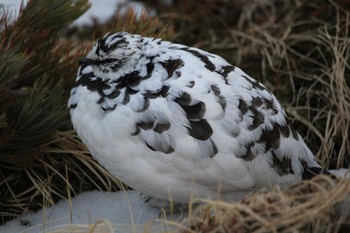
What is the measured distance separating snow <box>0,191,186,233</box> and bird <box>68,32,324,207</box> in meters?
0.26

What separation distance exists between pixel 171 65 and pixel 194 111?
0.18 metres

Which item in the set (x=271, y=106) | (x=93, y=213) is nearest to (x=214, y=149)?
(x=271, y=106)

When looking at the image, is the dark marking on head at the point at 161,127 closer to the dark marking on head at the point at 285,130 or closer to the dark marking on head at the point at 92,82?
the dark marking on head at the point at 92,82

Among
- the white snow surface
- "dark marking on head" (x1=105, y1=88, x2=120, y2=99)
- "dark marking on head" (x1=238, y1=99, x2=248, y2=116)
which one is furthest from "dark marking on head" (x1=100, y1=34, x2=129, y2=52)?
the white snow surface

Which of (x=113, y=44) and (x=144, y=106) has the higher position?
(x=113, y=44)

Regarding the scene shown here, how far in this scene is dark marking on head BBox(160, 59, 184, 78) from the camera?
210 centimetres

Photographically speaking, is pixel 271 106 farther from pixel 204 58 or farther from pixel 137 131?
pixel 137 131

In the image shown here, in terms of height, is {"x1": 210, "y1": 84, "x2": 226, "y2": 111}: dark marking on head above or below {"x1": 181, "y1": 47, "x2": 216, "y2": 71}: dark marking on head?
below

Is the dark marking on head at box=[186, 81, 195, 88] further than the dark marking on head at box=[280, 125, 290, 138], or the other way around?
the dark marking on head at box=[280, 125, 290, 138]

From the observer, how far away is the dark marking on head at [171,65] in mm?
2098

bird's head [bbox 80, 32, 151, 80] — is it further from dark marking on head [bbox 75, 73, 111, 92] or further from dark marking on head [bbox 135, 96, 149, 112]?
dark marking on head [bbox 135, 96, 149, 112]

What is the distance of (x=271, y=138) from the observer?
2.13 metres

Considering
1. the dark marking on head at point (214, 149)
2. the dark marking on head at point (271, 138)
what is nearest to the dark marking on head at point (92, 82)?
the dark marking on head at point (214, 149)

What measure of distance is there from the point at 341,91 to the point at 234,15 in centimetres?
137
